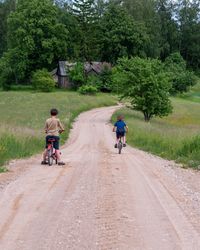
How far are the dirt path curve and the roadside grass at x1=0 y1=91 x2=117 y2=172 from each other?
10.6 ft

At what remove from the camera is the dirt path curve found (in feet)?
22.8

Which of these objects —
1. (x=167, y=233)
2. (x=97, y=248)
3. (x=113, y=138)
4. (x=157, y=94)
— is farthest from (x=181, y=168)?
(x=157, y=94)

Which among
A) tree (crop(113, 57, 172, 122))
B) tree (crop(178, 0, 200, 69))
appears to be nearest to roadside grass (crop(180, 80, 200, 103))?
tree (crop(178, 0, 200, 69))

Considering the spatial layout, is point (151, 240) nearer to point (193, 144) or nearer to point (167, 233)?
point (167, 233)

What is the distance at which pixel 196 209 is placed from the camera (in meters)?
9.46

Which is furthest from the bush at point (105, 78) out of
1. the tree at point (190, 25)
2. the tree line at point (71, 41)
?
the tree at point (190, 25)

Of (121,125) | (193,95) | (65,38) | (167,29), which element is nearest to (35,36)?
(65,38)

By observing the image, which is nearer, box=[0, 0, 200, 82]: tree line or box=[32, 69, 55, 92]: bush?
box=[32, 69, 55, 92]: bush

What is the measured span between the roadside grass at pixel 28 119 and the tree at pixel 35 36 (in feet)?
64.4

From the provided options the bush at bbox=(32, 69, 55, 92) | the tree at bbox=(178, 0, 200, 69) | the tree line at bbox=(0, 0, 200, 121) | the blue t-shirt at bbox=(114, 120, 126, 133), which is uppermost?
the tree at bbox=(178, 0, 200, 69)

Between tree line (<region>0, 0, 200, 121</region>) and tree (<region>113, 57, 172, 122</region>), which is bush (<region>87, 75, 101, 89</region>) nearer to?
tree line (<region>0, 0, 200, 121</region>)

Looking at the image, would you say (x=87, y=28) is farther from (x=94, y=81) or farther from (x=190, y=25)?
(x=190, y=25)

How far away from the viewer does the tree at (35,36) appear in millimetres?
95812

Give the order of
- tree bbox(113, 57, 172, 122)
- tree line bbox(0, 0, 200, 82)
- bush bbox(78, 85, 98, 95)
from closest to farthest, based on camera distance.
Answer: tree bbox(113, 57, 172, 122) → bush bbox(78, 85, 98, 95) → tree line bbox(0, 0, 200, 82)
